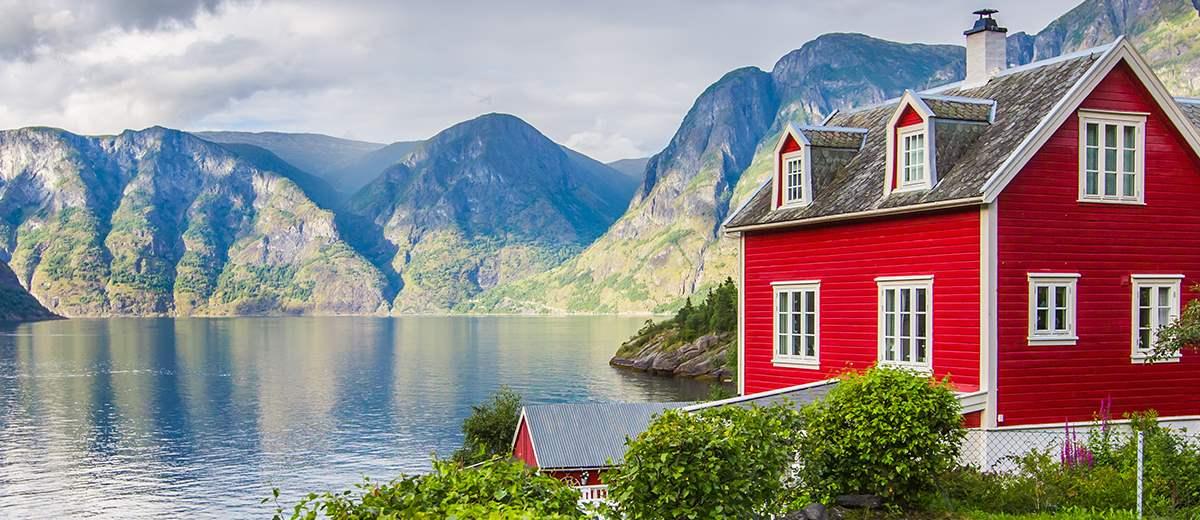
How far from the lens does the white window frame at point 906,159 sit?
Result: 25.4 m

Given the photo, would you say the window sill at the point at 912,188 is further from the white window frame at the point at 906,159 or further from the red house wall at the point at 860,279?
the red house wall at the point at 860,279

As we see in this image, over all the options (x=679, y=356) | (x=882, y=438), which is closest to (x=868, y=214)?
(x=882, y=438)

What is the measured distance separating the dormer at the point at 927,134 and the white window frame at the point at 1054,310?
3.10 meters

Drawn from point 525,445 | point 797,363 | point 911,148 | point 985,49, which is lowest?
point 525,445

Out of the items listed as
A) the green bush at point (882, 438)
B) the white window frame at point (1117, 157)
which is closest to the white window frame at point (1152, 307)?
the white window frame at point (1117, 157)

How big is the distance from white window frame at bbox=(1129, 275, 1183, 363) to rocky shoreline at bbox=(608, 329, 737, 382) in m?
77.3

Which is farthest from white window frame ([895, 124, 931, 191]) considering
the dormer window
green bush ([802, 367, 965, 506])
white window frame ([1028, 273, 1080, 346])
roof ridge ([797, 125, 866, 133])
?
green bush ([802, 367, 965, 506])

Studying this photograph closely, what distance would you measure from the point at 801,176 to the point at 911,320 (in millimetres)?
5812

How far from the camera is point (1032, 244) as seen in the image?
24.1 m

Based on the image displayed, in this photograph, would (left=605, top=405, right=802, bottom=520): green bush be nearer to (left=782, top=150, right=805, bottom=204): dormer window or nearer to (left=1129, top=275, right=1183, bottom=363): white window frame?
(left=1129, top=275, right=1183, bottom=363): white window frame

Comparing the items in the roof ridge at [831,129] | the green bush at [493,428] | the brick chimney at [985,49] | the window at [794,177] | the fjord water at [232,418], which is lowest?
the fjord water at [232,418]

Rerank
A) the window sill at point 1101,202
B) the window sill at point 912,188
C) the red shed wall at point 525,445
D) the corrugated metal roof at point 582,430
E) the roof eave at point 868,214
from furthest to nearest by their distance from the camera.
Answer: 1. the red shed wall at point 525,445
2. the corrugated metal roof at point 582,430
3. the window sill at point 912,188
4. the window sill at point 1101,202
5. the roof eave at point 868,214

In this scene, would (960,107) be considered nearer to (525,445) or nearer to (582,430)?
(582,430)

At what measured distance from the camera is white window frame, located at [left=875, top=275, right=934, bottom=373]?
82.6 feet
